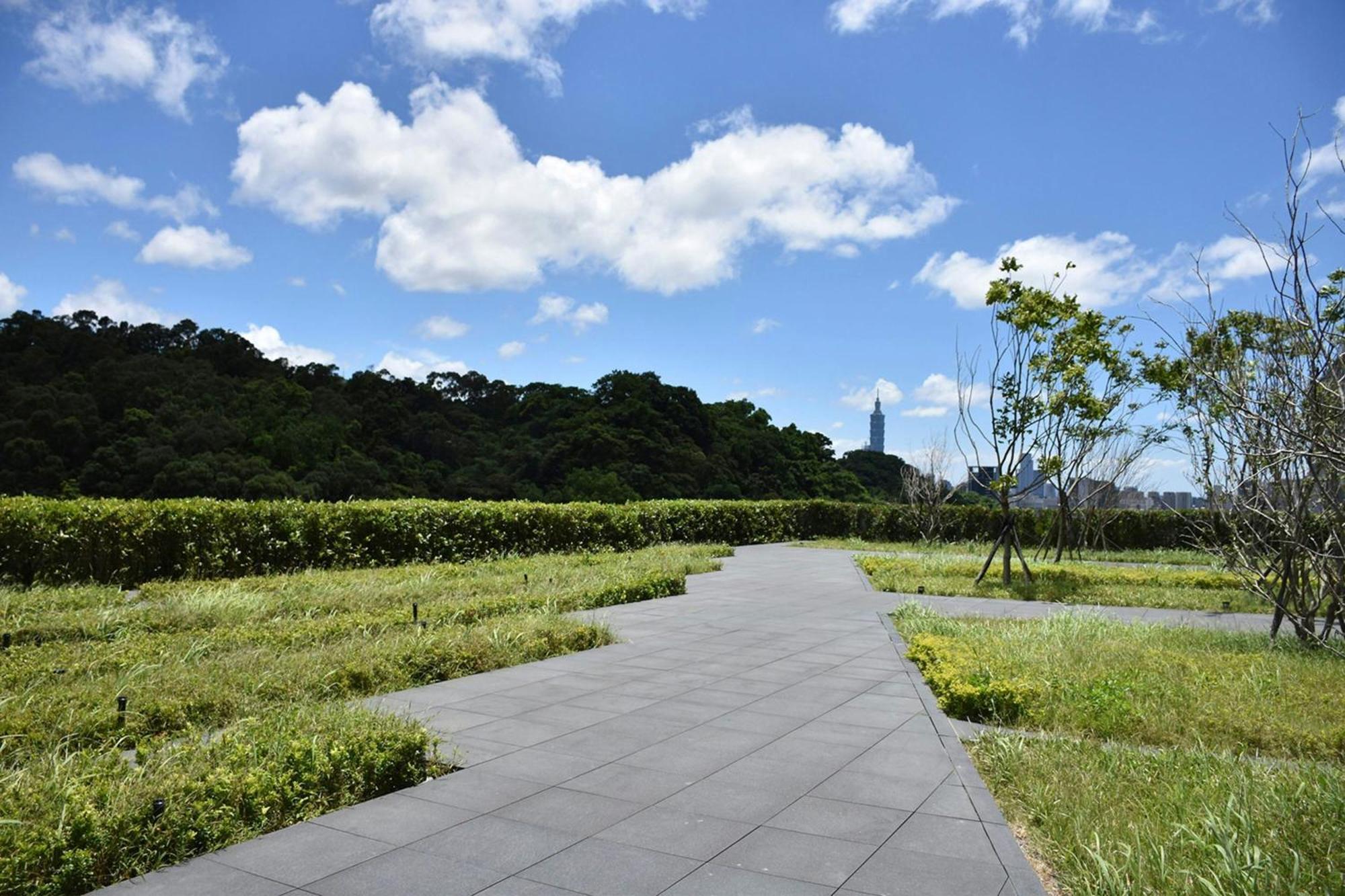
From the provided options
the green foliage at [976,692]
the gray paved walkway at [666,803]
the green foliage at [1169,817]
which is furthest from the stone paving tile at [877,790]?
the green foliage at [976,692]

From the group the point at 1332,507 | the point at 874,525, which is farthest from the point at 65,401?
the point at 1332,507

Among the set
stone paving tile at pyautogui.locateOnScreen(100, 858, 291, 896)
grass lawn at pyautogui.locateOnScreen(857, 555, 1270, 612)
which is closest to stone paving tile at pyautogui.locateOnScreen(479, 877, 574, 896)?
stone paving tile at pyautogui.locateOnScreen(100, 858, 291, 896)

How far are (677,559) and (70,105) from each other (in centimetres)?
1215

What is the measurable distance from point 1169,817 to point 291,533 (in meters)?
12.1

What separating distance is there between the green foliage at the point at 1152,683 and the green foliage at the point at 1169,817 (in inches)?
15.1

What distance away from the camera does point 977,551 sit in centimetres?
2116

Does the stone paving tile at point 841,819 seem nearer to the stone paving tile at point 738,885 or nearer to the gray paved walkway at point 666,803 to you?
the gray paved walkway at point 666,803

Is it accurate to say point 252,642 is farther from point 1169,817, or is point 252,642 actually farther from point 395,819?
point 1169,817

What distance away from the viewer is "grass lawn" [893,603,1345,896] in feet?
10.2

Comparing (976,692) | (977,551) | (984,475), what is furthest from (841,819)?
(977,551)

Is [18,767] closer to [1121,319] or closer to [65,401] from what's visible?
[1121,319]

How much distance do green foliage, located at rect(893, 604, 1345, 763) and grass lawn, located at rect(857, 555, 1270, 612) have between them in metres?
3.69

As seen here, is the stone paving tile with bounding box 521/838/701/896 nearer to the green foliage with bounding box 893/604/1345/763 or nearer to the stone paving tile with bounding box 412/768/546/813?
the stone paving tile with bounding box 412/768/546/813

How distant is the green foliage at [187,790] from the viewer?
117 inches
